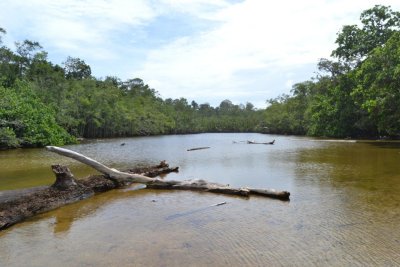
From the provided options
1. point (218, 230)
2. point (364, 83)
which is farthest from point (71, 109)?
point (218, 230)

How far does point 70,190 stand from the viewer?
35.2ft

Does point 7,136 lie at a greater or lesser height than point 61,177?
greater

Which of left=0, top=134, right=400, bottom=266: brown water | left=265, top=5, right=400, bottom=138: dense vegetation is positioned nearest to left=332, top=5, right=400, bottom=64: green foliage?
left=265, top=5, right=400, bottom=138: dense vegetation

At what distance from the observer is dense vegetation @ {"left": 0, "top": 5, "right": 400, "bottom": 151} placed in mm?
28250

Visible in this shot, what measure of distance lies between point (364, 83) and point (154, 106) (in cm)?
6666

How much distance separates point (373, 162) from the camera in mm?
18766

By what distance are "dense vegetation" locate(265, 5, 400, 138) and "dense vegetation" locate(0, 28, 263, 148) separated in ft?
88.1

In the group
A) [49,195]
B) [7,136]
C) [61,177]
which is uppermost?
[7,136]

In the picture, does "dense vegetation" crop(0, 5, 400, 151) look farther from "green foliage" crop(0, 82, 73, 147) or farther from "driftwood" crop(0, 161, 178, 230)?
"driftwood" crop(0, 161, 178, 230)

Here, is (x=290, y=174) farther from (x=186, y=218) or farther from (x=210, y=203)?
(x=186, y=218)

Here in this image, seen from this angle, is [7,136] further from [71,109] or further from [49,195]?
[71,109]

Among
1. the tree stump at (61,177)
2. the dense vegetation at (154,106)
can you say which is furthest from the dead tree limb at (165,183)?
the dense vegetation at (154,106)

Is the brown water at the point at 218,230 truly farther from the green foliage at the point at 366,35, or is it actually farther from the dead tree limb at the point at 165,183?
the green foliage at the point at 366,35

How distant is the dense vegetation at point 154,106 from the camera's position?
2825 centimetres
